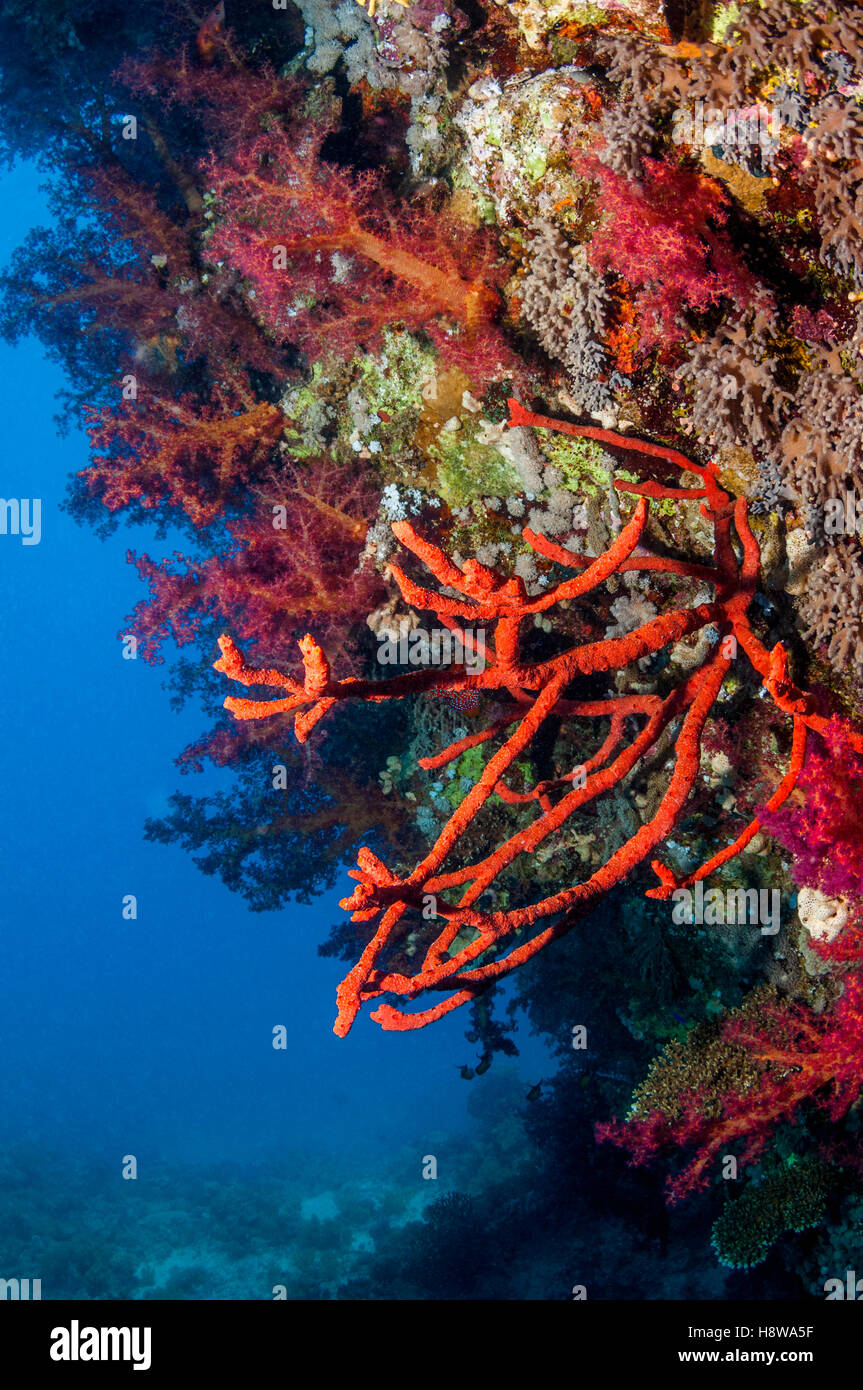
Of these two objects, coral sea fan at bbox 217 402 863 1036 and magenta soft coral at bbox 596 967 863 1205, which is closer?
coral sea fan at bbox 217 402 863 1036

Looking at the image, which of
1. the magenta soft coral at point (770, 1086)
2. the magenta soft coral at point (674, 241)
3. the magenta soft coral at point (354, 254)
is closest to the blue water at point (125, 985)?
the magenta soft coral at point (770, 1086)

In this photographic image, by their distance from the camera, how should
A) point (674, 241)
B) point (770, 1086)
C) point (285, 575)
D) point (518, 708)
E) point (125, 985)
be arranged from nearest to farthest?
point (674, 241), point (518, 708), point (770, 1086), point (285, 575), point (125, 985)

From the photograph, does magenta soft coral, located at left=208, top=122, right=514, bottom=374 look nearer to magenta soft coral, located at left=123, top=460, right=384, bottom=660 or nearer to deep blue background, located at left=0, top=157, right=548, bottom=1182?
magenta soft coral, located at left=123, top=460, right=384, bottom=660

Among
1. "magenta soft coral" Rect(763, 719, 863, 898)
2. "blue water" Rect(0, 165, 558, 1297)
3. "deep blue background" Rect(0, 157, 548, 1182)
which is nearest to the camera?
"magenta soft coral" Rect(763, 719, 863, 898)

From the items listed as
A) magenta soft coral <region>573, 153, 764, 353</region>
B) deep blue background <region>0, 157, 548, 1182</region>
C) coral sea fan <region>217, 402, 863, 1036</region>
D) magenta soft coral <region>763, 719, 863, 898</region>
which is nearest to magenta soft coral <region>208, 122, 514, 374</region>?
magenta soft coral <region>573, 153, 764, 353</region>

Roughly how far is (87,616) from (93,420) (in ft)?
299

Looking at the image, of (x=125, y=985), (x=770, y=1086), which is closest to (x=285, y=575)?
(x=770, y=1086)

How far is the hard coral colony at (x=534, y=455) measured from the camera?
3508 mm

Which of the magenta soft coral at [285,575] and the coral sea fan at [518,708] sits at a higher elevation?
the magenta soft coral at [285,575]

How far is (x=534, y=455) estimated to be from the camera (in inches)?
203

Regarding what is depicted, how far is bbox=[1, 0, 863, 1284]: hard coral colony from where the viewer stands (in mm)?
3508

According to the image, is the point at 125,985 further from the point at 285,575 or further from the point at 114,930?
the point at 285,575

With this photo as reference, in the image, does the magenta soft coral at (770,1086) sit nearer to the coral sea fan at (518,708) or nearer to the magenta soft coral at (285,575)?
the coral sea fan at (518,708)
